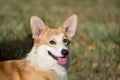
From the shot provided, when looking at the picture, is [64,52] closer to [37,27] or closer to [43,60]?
[43,60]

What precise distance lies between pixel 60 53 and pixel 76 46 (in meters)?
3.90

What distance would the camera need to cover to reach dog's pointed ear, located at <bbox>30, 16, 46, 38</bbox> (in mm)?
8117

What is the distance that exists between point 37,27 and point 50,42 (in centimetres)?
32

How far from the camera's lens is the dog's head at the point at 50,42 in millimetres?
7953


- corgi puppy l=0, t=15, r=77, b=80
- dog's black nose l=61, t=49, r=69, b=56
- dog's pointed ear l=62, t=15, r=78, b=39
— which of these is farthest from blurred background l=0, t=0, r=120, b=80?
dog's black nose l=61, t=49, r=69, b=56

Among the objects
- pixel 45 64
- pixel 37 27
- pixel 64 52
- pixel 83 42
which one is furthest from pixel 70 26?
pixel 83 42

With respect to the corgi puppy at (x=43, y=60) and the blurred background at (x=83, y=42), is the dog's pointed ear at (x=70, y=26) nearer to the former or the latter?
the corgi puppy at (x=43, y=60)

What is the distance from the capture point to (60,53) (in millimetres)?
7902

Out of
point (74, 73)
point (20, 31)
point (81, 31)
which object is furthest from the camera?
point (81, 31)

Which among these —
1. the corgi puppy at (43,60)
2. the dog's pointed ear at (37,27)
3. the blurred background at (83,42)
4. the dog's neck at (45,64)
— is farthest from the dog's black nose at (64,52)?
the blurred background at (83,42)

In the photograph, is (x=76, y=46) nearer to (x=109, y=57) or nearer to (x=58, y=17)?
(x=109, y=57)

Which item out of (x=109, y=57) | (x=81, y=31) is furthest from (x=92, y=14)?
(x=109, y=57)

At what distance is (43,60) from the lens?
7984 millimetres

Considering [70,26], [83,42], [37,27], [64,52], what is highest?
[37,27]
